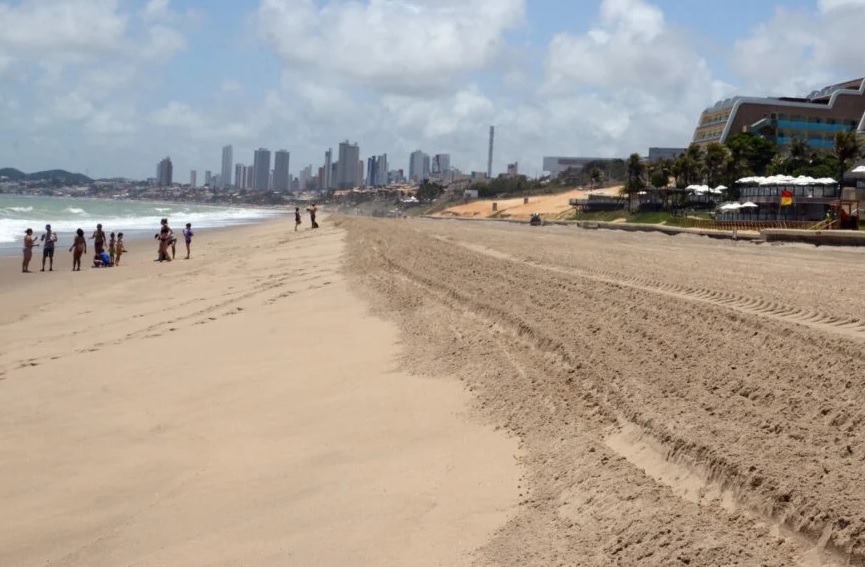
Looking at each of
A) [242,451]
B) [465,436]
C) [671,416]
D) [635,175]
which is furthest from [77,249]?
[635,175]

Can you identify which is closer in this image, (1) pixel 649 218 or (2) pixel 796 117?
(1) pixel 649 218

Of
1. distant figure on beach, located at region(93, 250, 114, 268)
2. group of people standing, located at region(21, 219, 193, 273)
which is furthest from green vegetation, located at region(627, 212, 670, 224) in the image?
distant figure on beach, located at region(93, 250, 114, 268)

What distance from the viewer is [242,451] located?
588 cm

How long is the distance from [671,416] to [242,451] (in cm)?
284

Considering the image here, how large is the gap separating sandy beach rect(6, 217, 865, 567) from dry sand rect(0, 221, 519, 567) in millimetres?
22

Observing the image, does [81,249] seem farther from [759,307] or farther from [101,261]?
[759,307]

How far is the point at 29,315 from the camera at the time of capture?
13555 mm

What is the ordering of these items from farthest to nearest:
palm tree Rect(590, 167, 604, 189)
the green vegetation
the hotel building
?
palm tree Rect(590, 167, 604, 189) < the hotel building < the green vegetation

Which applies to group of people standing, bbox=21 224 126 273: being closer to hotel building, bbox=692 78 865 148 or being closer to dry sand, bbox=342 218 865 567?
dry sand, bbox=342 218 865 567

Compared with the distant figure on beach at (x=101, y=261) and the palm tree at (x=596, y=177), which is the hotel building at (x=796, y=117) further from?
the distant figure on beach at (x=101, y=261)

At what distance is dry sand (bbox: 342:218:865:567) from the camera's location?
356 cm

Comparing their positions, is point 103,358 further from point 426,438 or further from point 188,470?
point 426,438

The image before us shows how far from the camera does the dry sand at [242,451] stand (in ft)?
14.5

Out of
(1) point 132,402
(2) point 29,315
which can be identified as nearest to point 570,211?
(2) point 29,315
